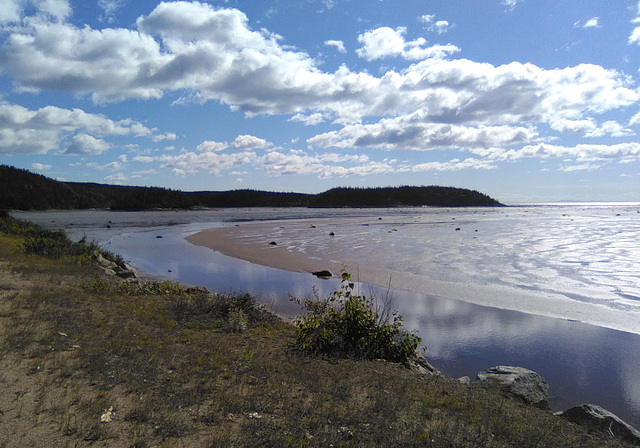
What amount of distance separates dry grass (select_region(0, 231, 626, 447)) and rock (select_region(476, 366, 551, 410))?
31 centimetres

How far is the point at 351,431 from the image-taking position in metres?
4.32

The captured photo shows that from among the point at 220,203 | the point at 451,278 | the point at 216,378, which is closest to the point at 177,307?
the point at 216,378

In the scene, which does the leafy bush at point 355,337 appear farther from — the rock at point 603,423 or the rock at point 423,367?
the rock at point 603,423

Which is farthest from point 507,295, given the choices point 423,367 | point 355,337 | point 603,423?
point 603,423

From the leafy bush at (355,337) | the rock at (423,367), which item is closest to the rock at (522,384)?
the rock at (423,367)

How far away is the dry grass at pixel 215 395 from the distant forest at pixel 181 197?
118 meters

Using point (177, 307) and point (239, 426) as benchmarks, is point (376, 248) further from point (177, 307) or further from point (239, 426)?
point (239, 426)

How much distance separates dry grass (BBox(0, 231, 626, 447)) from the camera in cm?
418

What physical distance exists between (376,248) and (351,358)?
1768 cm

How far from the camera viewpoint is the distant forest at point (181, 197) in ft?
383

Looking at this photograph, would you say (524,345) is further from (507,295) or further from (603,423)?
(507,295)

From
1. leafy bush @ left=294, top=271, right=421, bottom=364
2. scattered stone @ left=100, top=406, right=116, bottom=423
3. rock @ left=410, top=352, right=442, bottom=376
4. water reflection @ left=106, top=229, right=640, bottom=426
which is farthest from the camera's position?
leafy bush @ left=294, top=271, right=421, bottom=364

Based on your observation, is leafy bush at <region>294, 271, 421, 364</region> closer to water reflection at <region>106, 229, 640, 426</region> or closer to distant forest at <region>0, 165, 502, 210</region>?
water reflection at <region>106, 229, 640, 426</region>

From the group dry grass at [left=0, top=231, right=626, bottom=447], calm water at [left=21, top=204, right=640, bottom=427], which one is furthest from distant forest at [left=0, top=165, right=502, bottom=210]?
dry grass at [left=0, top=231, right=626, bottom=447]
